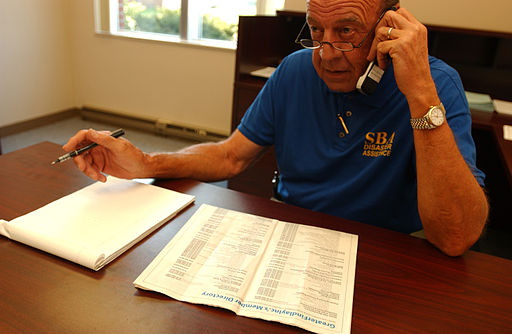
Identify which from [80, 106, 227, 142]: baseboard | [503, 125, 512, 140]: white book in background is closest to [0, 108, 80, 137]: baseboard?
[80, 106, 227, 142]: baseboard

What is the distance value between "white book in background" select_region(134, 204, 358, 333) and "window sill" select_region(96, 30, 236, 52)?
2777 millimetres

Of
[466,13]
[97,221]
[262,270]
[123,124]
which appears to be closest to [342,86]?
[262,270]

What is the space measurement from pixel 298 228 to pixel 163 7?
3.43 m

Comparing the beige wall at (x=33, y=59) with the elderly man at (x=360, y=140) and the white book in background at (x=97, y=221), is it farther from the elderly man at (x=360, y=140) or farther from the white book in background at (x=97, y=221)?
the white book in background at (x=97, y=221)

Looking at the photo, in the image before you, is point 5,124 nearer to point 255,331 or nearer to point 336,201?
point 336,201

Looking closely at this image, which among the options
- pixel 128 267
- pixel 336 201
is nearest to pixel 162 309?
pixel 128 267

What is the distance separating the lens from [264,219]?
847 millimetres

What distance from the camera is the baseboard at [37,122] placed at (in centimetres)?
354

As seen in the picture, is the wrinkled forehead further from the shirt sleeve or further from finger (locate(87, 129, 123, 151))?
finger (locate(87, 129, 123, 151))

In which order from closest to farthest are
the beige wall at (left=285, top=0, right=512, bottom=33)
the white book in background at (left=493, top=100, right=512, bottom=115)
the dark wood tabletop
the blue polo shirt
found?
the blue polo shirt
the dark wood tabletop
the white book in background at (left=493, top=100, right=512, bottom=115)
the beige wall at (left=285, top=0, right=512, bottom=33)

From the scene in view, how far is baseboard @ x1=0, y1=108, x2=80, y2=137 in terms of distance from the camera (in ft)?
11.6

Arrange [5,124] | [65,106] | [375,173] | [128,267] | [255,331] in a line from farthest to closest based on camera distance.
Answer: [65,106], [5,124], [375,173], [128,267], [255,331]

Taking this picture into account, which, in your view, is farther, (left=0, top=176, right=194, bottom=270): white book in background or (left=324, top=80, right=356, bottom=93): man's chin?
(left=324, top=80, right=356, bottom=93): man's chin

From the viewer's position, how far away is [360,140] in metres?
1.10
